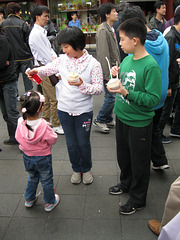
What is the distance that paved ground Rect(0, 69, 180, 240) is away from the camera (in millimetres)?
2312

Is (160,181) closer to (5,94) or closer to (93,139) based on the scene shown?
(93,139)

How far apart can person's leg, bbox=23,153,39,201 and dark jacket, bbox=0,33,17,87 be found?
1.62m

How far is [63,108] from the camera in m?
2.71

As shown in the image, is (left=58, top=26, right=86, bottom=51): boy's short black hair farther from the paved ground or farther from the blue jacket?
the paved ground

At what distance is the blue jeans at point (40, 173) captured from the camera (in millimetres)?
2393

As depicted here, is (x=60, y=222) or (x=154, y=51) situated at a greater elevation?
(x=154, y=51)

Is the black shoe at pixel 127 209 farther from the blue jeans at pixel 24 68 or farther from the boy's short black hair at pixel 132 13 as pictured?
the blue jeans at pixel 24 68

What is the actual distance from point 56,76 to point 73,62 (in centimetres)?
36

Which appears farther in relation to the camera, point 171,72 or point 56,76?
point 171,72


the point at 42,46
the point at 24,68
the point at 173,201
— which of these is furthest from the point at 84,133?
the point at 24,68

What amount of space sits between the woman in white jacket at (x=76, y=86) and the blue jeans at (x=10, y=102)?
1168 millimetres

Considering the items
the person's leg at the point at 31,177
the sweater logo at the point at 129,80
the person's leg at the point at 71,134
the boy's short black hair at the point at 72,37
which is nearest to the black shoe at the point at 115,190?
the person's leg at the point at 71,134

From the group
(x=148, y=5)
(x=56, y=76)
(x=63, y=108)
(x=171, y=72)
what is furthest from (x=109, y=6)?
(x=148, y=5)

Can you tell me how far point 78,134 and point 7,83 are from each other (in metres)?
1.56
